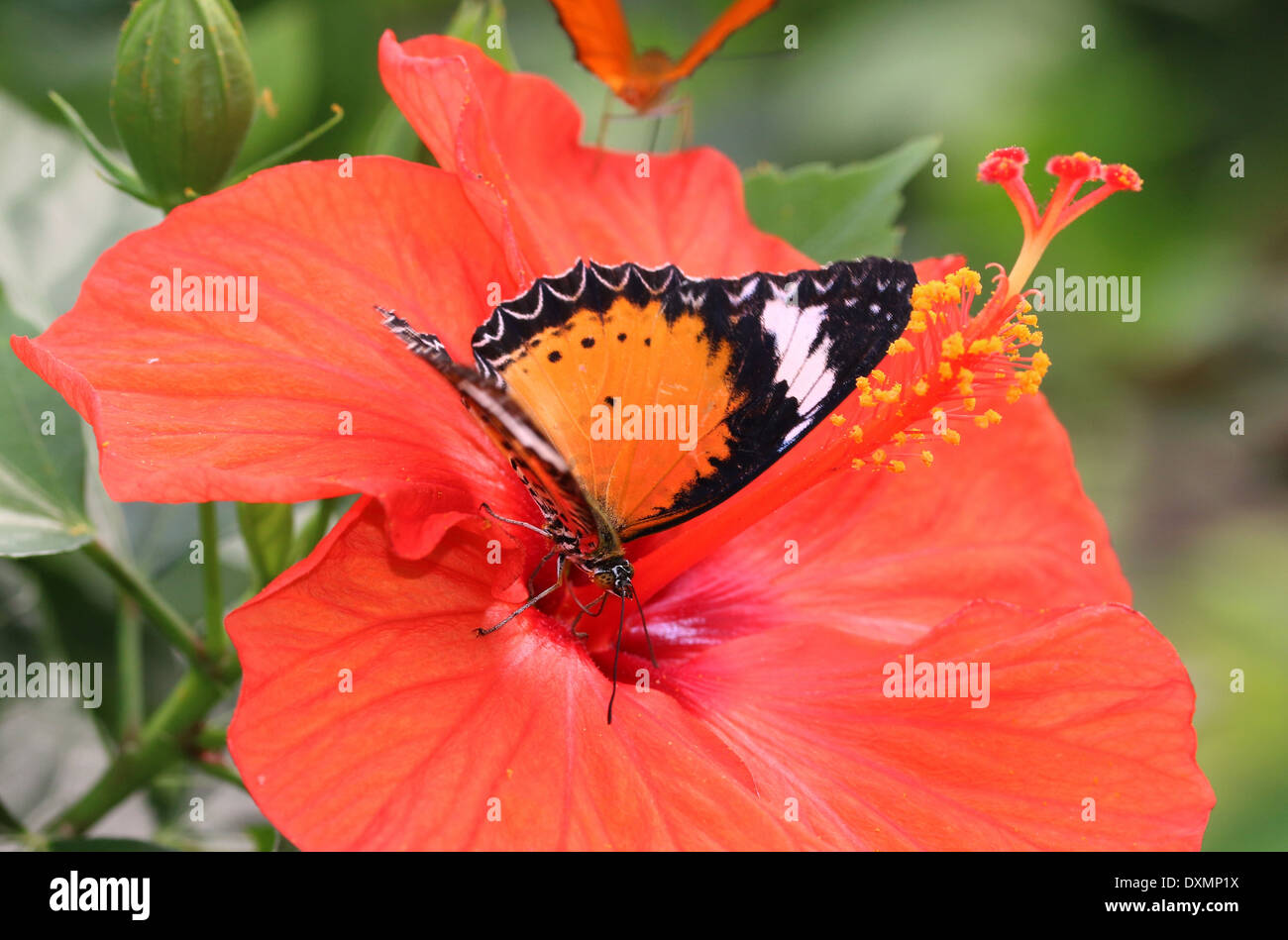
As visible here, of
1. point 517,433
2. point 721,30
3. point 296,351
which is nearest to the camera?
point 517,433

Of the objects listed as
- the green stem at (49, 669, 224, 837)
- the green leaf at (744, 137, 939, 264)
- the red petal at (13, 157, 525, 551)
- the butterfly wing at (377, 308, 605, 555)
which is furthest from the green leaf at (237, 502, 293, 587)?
the green leaf at (744, 137, 939, 264)

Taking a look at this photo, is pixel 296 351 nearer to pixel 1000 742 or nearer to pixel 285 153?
pixel 285 153

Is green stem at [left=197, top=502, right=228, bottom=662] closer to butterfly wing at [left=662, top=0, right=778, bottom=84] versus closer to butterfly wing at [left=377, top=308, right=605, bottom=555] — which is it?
butterfly wing at [left=377, top=308, right=605, bottom=555]

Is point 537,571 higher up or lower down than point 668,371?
lower down

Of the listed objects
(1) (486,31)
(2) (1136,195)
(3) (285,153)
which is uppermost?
(2) (1136,195)

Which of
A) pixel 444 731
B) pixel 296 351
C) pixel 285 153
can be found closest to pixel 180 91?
pixel 285 153
